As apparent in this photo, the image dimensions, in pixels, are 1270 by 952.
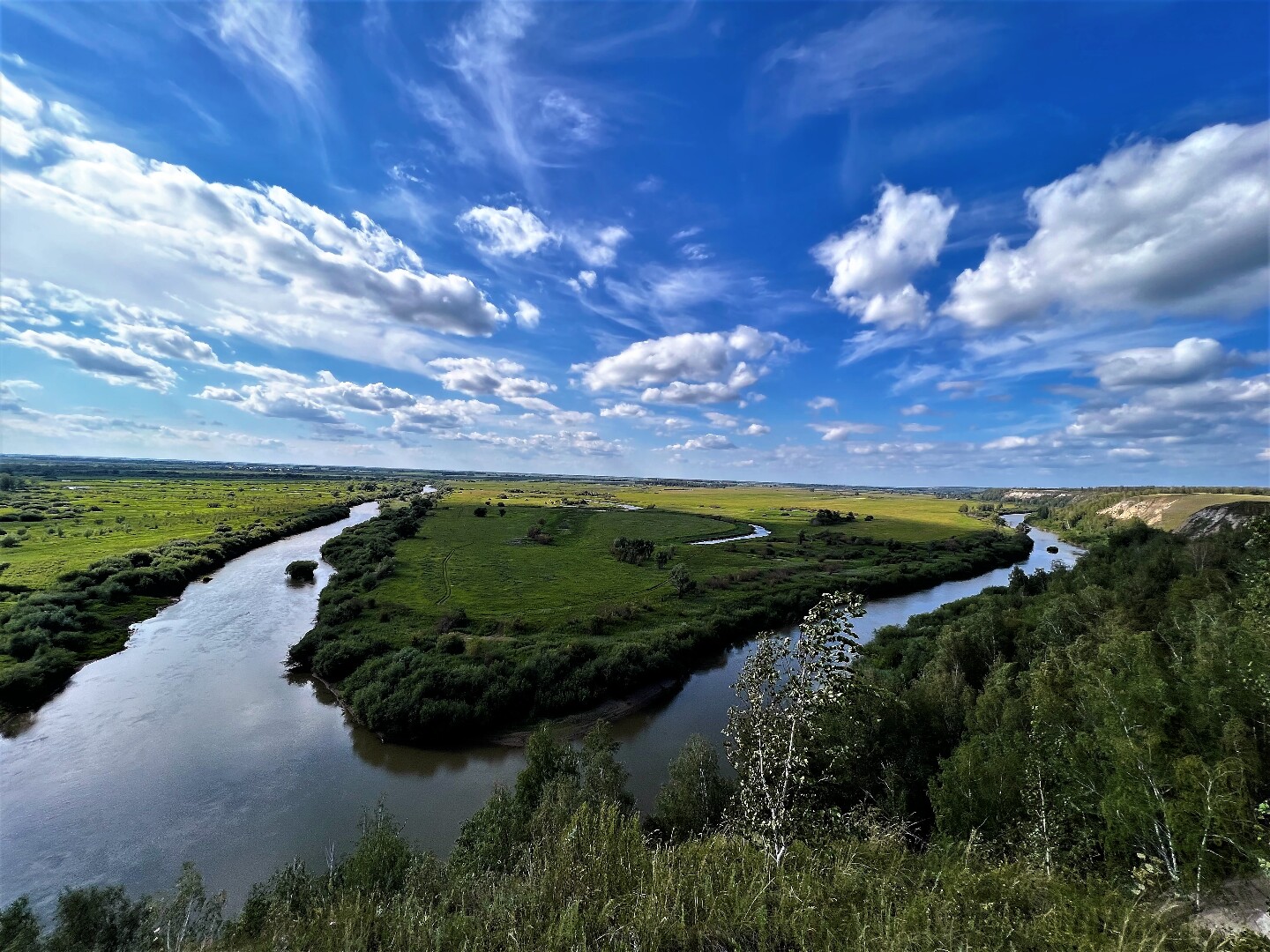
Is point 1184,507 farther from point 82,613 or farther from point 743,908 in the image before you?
point 82,613

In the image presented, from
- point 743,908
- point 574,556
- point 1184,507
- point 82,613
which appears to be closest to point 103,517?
point 82,613

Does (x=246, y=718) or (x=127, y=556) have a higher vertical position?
(x=127, y=556)

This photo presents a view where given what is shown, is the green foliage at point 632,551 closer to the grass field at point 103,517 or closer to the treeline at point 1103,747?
the treeline at point 1103,747

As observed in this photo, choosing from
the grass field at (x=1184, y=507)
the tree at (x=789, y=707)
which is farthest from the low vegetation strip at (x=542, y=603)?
the tree at (x=789, y=707)

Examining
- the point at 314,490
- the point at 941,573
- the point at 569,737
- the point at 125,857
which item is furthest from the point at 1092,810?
the point at 314,490

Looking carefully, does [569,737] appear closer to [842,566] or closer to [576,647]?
[576,647]

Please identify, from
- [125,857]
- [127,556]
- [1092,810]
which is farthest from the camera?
[127,556]

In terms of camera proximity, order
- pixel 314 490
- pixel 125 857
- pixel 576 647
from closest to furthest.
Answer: pixel 125 857 → pixel 576 647 → pixel 314 490
